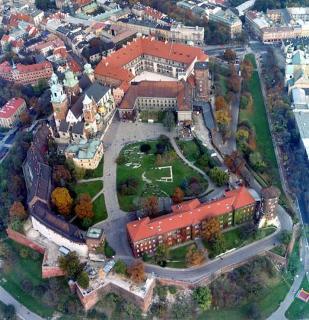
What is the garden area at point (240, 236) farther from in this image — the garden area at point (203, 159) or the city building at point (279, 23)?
the city building at point (279, 23)

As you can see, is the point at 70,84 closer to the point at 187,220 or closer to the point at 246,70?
the point at 187,220

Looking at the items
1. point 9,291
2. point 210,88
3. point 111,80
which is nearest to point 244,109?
point 210,88

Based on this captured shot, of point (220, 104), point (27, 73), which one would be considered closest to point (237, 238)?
point (220, 104)

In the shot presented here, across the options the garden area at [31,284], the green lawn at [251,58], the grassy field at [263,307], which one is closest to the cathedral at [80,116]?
the garden area at [31,284]

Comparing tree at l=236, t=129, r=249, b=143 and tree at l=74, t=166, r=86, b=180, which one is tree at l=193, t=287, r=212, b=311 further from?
tree at l=236, t=129, r=249, b=143

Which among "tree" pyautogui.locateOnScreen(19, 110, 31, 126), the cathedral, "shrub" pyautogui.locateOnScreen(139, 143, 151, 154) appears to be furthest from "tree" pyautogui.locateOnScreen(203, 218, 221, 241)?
"tree" pyautogui.locateOnScreen(19, 110, 31, 126)

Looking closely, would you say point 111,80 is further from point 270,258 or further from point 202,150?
point 270,258
